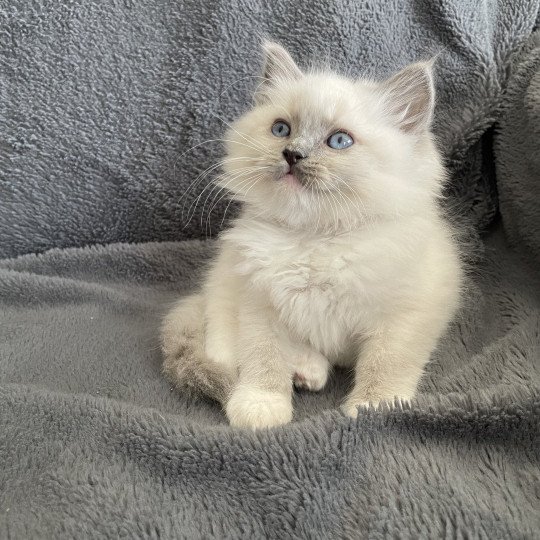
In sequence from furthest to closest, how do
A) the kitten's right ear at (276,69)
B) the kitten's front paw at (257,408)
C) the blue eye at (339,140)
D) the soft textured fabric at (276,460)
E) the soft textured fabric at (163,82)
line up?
the soft textured fabric at (163,82) → the kitten's right ear at (276,69) → the blue eye at (339,140) → the kitten's front paw at (257,408) → the soft textured fabric at (276,460)

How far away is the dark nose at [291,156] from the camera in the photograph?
1.06 m

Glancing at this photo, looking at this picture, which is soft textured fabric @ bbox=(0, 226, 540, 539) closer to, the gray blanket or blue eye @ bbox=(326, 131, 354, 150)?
the gray blanket

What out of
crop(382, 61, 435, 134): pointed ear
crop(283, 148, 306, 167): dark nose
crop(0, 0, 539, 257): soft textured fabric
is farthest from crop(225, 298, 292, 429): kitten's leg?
crop(0, 0, 539, 257): soft textured fabric

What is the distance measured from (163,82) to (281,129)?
1.97ft

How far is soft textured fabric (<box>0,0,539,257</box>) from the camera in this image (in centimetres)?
146

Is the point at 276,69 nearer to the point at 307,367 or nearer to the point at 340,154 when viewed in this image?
the point at 340,154

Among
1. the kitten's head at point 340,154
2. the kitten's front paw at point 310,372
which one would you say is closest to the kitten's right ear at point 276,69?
the kitten's head at point 340,154

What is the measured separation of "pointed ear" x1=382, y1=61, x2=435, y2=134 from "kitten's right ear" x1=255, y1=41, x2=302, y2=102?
244 millimetres

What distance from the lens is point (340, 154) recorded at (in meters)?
1.08

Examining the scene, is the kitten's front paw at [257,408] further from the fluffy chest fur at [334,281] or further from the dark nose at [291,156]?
the dark nose at [291,156]

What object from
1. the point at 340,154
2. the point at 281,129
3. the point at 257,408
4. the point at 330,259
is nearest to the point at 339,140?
the point at 340,154

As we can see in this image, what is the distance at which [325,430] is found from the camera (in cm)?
87

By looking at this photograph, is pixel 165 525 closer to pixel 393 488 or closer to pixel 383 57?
pixel 393 488

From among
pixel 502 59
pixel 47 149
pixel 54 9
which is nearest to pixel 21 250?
pixel 47 149
